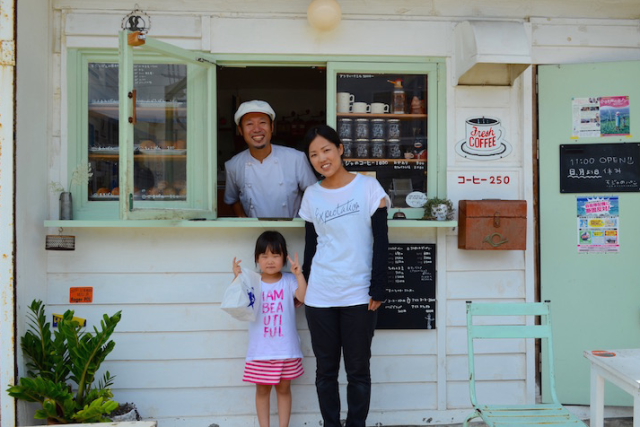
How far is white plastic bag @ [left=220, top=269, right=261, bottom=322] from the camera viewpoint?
3.14m

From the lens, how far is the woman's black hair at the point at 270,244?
335 cm

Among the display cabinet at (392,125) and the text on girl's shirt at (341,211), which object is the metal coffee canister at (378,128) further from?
the text on girl's shirt at (341,211)

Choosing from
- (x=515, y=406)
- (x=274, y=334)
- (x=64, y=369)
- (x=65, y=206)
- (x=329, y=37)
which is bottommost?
(x=515, y=406)

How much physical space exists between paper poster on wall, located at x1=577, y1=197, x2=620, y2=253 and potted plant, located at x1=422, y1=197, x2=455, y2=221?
87cm

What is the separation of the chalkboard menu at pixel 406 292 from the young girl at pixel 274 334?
0.61m

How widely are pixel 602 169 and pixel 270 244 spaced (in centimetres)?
215

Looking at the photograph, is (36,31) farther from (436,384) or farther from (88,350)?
(436,384)

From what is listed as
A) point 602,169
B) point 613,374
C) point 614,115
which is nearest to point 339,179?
point 613,374

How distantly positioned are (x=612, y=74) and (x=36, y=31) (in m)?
3.50

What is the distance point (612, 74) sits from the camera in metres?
3.70

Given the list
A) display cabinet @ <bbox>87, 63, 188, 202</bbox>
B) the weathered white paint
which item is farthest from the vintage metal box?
the weathered white paint

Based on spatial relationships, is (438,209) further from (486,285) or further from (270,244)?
(270,244)

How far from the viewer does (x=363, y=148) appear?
378 cm

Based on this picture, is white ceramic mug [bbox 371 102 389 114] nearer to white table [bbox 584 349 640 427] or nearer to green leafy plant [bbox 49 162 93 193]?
green leafy plant [bbox 49 162 93 193]
